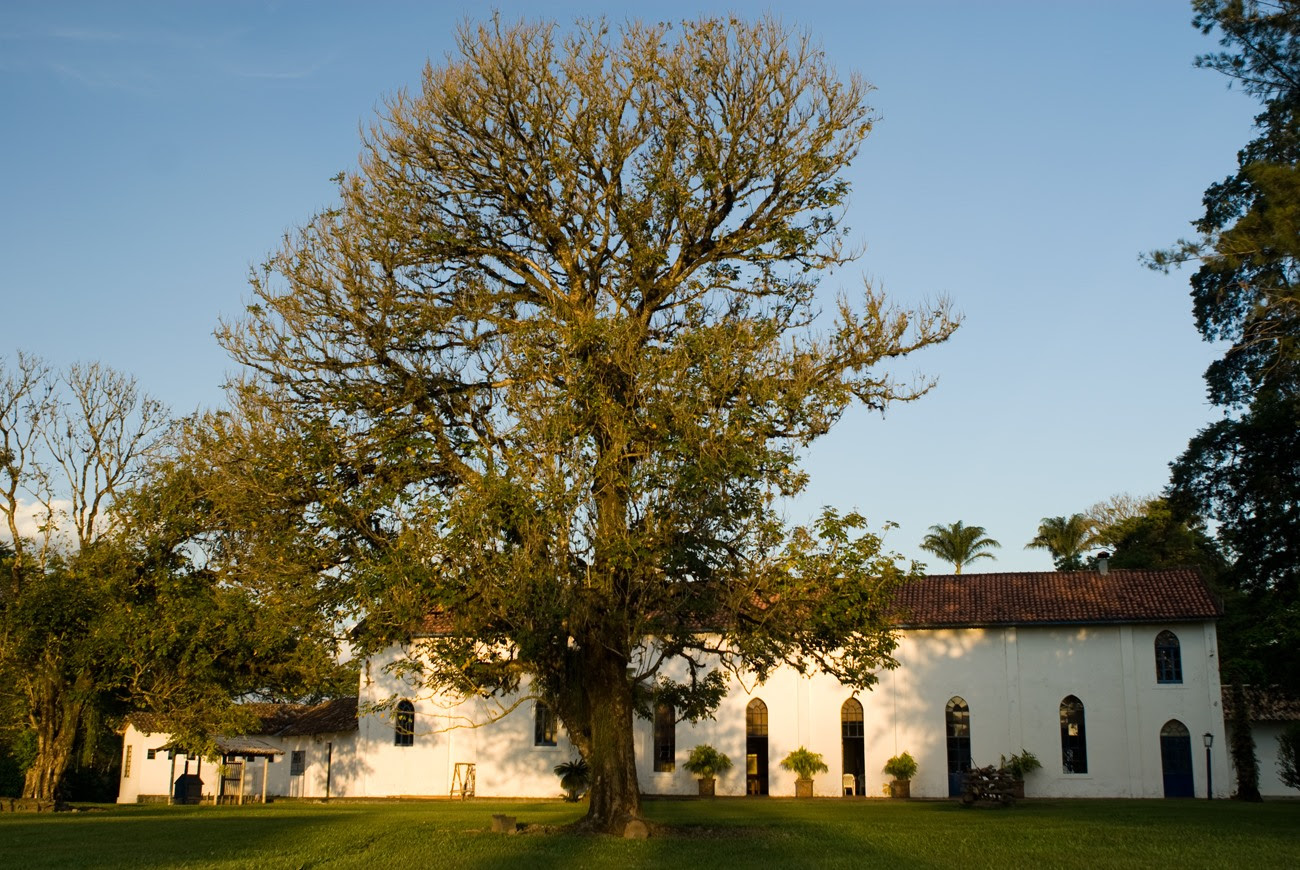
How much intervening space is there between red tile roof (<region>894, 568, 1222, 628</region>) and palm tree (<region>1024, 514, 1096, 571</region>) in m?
15.4

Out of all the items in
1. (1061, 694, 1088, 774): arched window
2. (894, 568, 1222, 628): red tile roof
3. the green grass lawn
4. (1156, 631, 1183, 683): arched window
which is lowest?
the green grass lawn

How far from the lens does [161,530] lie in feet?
99.5

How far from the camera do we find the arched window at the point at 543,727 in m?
42.5

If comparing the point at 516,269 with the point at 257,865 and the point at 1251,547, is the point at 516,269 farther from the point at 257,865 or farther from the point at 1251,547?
the point at 1251,547

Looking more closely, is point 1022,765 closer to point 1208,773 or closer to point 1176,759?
point 1176,759

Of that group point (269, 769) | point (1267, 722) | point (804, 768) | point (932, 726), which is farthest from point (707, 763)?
point (1267, 722)

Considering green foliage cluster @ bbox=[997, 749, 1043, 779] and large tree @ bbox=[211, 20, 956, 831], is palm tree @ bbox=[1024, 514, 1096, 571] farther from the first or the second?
large tree @ bbox=[211, 20, 956, 831]

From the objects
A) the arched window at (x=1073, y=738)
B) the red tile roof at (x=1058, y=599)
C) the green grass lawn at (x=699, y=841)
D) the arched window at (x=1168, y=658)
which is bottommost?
the green grass lawn at (x=699, y=841)

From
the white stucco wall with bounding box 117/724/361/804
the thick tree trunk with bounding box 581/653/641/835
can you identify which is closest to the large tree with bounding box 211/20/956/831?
the thick tree trunk with bounding box 581/653/641/835

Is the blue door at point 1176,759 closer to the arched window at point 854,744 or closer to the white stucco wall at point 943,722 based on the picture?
the white stucco wall at point 943,722

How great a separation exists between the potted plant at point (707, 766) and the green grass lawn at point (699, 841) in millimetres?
13567

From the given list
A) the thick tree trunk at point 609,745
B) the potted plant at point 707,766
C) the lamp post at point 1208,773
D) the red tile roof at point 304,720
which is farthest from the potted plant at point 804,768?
the thick tree trunk at point 609,745

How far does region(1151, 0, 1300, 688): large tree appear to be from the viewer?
1595 centimetres

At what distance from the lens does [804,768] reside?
3953 cm
